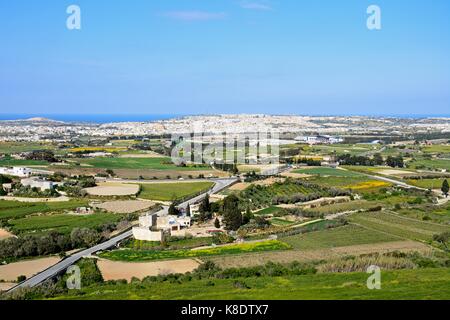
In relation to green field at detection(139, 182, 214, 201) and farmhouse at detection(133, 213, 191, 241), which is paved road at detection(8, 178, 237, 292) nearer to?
farmhouse at detection(133, 213, 191, 241)

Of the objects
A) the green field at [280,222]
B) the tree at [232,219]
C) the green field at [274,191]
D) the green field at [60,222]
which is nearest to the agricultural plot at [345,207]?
the green field at [280,222]

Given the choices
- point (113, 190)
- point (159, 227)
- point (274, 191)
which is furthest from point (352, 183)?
point (159, 227)

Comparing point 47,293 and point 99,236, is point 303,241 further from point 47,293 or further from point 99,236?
point 47,293

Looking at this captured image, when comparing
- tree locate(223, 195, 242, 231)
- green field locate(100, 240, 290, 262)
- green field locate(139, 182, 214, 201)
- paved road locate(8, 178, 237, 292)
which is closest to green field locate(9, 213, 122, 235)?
paved road locate(8, 178, 237, 292)
